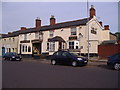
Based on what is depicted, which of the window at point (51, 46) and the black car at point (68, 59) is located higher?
the window at point (51, 46)

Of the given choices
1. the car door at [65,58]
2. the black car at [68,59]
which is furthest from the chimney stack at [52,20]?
the car door at [65,58]

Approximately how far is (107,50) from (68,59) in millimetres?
8084

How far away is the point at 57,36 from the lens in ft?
90.7

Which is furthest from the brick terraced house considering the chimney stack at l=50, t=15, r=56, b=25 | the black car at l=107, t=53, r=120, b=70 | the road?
→ the road

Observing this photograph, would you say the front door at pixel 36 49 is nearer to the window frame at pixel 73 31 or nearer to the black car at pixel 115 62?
the window frame at pixel 73 31

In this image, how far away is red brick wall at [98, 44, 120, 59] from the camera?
20.7 metres

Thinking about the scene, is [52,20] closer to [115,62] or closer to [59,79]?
[115,62]

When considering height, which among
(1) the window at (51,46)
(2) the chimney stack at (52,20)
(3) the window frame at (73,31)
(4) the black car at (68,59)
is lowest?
(4) the black car at (68,59)

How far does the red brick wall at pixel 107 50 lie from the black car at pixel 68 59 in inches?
264

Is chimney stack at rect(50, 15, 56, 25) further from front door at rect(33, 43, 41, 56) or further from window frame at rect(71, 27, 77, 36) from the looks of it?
window frame at rect(71, 27, 77, 36)

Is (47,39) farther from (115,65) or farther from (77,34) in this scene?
(115,65)

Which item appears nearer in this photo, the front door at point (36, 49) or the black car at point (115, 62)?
the black car at point (115, 62)

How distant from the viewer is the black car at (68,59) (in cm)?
1509

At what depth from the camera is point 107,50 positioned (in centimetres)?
2128
